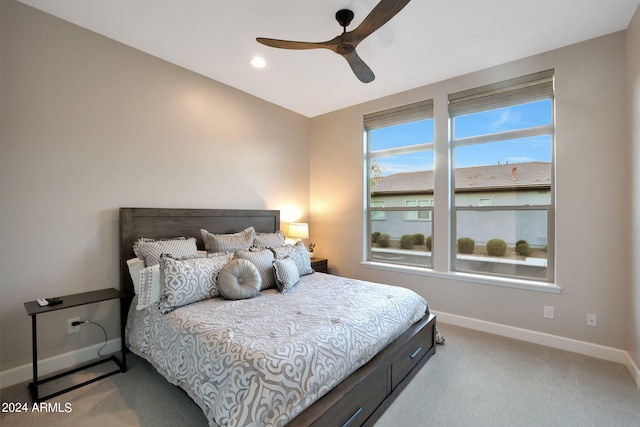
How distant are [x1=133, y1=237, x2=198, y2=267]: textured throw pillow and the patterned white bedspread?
0.44 m

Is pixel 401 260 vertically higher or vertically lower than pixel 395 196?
lower

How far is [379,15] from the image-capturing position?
179 cm

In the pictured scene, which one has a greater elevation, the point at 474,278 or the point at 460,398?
the point at 474,278

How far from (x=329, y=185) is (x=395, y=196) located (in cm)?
104

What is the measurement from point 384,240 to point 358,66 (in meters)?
2.44

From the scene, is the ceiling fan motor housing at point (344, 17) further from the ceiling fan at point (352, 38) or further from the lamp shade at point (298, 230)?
the lamp shade at point (298, 230)

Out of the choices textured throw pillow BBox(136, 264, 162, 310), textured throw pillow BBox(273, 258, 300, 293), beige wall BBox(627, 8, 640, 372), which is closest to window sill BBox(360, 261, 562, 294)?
beige wall BBox(627, 8, 640, 372)

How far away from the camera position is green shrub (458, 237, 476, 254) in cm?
339

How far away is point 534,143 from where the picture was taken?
301 centimetres

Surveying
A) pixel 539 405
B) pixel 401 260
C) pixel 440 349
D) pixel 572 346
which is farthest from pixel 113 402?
pixel 572 346

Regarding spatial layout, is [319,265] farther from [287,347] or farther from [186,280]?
[287,347]

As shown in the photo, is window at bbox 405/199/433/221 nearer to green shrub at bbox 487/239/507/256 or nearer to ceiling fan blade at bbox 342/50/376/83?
green shrub at bbox 487/239/507/256

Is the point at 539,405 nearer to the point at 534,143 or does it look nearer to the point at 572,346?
the point at 572,346

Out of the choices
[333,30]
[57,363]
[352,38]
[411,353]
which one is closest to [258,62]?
[333,30]
